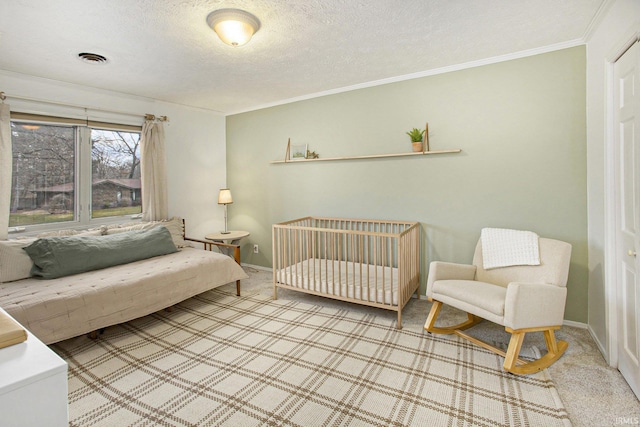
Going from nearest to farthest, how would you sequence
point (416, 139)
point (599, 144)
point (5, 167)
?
point (599, 144), point (5, 167), point (416, 139)

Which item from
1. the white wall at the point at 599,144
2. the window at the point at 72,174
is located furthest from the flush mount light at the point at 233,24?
the window at the point at 72,174

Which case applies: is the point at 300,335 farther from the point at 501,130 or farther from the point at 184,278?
the point at 501,130

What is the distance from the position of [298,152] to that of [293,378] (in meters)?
2.89

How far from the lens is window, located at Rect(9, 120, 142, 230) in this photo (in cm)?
325

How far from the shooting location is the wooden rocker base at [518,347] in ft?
6.89

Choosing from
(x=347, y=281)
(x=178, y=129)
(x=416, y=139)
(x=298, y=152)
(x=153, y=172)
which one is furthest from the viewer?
(x=178, y=129)

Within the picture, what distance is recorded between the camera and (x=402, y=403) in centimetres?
186

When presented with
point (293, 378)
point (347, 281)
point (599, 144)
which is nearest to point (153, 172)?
point (347, 281)

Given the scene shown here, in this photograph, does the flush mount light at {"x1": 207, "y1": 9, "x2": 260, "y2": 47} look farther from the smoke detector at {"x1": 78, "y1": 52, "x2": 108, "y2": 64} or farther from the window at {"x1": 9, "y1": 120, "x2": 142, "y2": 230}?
the window at {"x1": 9, "y1": 120, "x2": 142, "y2": 230}

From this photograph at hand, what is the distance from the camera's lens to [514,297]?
2.07 m

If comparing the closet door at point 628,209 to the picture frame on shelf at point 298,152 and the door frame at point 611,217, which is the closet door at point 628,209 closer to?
the door frame at point 611,217

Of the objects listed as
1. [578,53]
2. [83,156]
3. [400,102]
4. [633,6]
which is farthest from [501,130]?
[83,156]

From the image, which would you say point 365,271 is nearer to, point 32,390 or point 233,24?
point 233,24

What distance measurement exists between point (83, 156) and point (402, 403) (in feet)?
13.1
